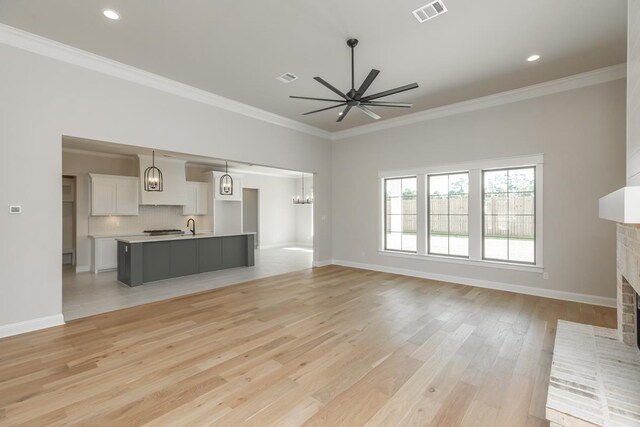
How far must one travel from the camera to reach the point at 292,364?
2.61 m

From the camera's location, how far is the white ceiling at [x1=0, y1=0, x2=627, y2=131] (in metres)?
2.94

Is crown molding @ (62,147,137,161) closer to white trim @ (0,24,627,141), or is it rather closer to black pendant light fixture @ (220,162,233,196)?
black pendant light fixture @ (220,162,233,196)

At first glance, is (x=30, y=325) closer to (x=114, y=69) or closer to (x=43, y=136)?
(x=43, y=136)

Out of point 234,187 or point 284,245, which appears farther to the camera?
point 284,245

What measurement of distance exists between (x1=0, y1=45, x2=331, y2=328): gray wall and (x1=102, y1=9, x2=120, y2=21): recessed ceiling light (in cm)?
115

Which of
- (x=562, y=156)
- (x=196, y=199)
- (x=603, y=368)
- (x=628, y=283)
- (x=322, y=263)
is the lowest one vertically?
(x=322, y=263)

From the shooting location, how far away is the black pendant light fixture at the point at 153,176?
6.95 m

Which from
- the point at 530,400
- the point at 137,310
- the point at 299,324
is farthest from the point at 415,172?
the point at 137,310

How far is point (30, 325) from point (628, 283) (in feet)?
20.0

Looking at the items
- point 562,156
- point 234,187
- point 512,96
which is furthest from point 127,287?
point 562,156

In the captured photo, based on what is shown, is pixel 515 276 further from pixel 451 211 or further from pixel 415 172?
pixel 415 172

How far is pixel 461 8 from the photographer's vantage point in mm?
2957

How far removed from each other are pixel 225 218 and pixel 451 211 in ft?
22.8

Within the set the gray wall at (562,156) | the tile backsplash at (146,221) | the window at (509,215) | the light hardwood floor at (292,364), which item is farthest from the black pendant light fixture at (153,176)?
A: the window at (509,215)
